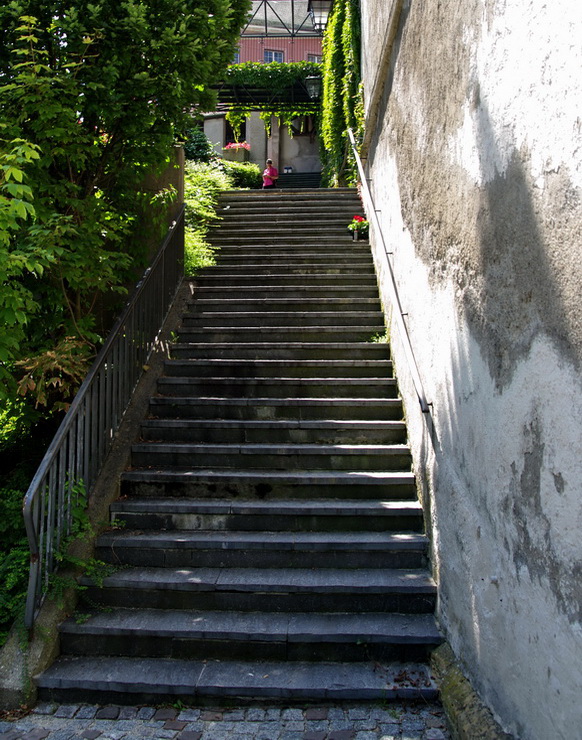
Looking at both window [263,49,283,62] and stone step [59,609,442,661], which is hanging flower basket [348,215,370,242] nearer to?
stone step [59,609,442,661]

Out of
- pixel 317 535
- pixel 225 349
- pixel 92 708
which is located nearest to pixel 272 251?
pixel 225 349

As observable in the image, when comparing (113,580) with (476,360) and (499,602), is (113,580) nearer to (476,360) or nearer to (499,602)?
(499,602)

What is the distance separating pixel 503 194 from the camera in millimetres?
2682

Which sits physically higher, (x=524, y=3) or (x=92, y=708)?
(x=524, y=3)

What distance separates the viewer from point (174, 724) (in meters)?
3.15

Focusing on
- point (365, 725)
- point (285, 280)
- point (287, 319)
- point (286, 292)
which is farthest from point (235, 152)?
point (365, 725)

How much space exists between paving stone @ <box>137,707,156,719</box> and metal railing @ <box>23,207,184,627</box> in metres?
0.81

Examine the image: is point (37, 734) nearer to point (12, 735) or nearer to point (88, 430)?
point (12, 735)

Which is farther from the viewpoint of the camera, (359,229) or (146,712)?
(359,229)

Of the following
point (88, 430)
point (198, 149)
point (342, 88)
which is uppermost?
point (342, 88)

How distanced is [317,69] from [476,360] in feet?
54.7

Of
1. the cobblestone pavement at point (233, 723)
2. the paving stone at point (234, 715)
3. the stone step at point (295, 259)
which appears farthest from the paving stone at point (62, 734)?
the stone step at point (295, 259)

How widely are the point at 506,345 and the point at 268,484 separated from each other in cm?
232

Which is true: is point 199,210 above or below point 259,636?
above
